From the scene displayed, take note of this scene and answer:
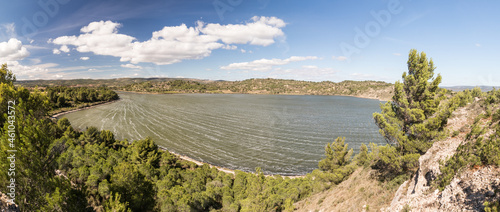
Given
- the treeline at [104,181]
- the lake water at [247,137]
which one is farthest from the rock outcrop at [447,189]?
the lake water at [247,137]

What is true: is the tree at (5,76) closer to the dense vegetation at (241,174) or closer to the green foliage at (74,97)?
the dense vegetation at (241,174)

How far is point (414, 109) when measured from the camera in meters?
16.3

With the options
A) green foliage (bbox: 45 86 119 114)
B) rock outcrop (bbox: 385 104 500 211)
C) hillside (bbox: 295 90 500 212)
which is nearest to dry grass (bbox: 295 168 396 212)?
hillside (bbox: 295 90 500 212)

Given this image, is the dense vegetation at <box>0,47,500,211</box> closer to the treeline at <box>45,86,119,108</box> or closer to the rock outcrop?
the rock outcrop

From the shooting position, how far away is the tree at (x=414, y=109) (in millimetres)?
15938

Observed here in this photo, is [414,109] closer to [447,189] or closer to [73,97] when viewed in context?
[447,189]

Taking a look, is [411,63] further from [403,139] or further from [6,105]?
[6,105]

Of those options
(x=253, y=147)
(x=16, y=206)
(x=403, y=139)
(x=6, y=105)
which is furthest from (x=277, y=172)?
(x=6, y=105)

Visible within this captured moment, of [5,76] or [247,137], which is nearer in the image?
[5,76]

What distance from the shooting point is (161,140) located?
201 feet

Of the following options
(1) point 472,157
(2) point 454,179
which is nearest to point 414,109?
(1) point 472,157

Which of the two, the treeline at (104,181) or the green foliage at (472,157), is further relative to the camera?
the treeline at (104,181)

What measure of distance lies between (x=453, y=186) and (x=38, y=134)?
2471 cm

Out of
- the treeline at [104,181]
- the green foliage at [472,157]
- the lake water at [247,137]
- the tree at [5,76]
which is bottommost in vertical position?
the lake water at [247,137]
